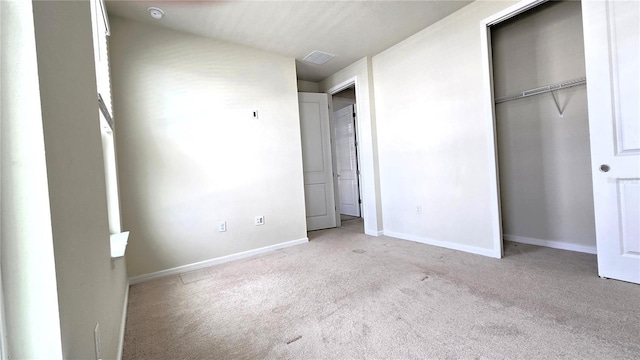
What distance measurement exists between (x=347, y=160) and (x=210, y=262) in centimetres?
364

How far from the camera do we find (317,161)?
188 inches

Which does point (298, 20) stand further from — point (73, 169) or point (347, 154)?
point (347, 154)

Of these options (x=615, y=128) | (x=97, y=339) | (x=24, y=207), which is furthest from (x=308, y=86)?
(x=24, y=207)

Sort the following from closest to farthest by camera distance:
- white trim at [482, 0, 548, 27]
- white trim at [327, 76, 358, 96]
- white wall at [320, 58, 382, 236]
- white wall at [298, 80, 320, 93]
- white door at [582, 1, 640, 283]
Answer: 1. white door at [582, 1, 640, 283]
2. white trim at [482, 0, 548, 27]
3. white wall at [320, 58, 382, 236]
4. white trim at [327, 76, 358, 96]
5. white wall at [298, 80, 320, 93]

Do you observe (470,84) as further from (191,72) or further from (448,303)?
(191,72)

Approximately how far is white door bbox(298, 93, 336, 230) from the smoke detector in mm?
2290

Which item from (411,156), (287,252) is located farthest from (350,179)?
(287,252)

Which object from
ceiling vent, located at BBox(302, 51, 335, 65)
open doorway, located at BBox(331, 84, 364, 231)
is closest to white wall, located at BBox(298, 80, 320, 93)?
open doorway, located at BBox(331, 84, 364, 231)

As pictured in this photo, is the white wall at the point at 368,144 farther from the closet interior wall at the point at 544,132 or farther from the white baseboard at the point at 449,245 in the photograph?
the closet interior wall at the point at 544,132

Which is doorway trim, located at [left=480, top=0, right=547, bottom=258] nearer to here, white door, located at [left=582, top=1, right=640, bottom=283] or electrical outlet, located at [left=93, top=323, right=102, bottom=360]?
white door, located at [left=582, top=1, right=640, bottom=283]

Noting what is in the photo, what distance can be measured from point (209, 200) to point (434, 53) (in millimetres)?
3177

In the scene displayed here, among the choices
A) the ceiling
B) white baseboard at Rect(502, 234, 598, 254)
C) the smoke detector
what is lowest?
white baseboard at Rect(502, 234, 598, 254)

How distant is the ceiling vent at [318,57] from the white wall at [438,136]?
0.71 m

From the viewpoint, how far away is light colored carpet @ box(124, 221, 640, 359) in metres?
1.49
